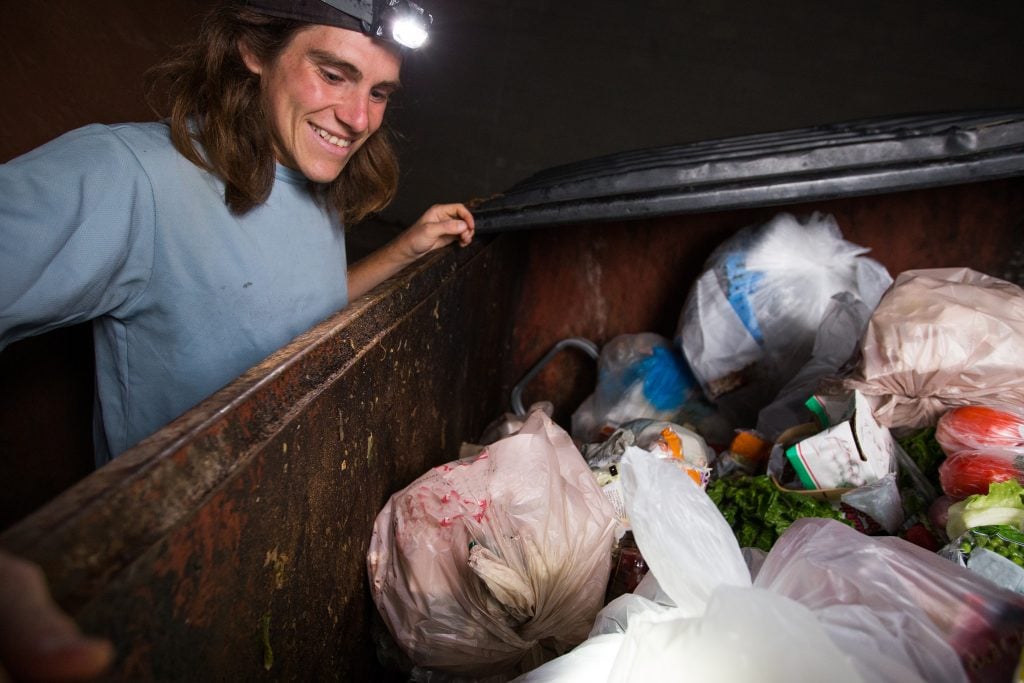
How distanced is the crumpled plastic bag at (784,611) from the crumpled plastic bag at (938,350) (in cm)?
54

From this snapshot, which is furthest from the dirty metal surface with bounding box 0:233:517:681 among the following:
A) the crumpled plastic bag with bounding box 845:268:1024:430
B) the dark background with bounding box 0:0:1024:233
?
the dark background with bounding box 0:0:1024:233

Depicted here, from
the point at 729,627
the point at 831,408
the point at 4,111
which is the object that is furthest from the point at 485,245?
the point at 4,111

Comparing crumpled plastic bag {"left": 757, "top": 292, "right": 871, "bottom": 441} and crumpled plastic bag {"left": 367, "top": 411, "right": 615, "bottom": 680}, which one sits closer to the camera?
crumpled plastic bag {"left": 367, "top": 411, "right": 615, "bottom": 680}

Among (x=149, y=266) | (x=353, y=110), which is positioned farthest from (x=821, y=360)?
(x=149, y=266)

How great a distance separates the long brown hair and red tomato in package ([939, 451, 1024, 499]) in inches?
61.5

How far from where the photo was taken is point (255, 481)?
2.72 feet

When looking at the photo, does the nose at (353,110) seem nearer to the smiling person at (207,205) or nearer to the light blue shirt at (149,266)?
the smiling person at (207,205)

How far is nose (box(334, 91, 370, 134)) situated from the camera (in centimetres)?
143

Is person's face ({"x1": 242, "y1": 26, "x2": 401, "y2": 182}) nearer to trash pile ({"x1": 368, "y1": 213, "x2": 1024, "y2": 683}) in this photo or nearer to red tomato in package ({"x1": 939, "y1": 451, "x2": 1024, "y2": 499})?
trash pile ({"x1": 368, "y1": 213, "x2": 1024, "y2": 683})

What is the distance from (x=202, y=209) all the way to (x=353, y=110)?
40 centimetres

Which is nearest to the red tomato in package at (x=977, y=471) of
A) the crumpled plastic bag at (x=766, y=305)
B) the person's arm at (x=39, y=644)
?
the crumpled plastic bag at (x=766, y=305)

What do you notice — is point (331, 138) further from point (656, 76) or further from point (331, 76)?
point (656, 76)

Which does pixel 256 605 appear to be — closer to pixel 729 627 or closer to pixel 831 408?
pixel 729 627

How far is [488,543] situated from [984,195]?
212 centimetres
